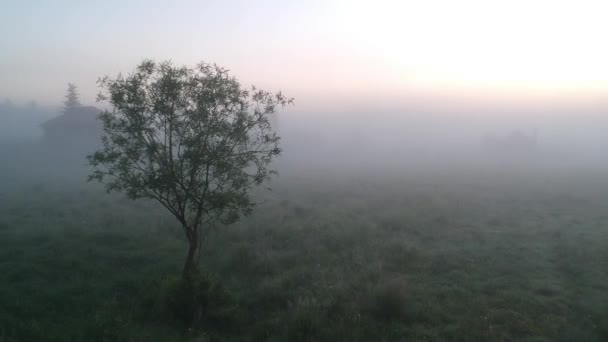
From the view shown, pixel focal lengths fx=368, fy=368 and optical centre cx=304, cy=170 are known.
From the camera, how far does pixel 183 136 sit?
9570 mm

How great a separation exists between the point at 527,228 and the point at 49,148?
76.9m

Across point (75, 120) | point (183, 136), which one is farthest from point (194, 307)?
point (75, 120)

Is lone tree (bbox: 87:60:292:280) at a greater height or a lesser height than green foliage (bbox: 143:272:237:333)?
greater

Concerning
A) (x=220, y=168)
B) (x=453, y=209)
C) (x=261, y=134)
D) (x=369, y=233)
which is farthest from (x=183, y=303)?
(x=453, y=209)

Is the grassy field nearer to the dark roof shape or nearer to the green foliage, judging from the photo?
the green foliage

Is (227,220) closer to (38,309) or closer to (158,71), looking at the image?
(158,71)

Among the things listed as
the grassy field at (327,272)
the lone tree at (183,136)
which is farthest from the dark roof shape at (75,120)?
the lone tree at (183,136)

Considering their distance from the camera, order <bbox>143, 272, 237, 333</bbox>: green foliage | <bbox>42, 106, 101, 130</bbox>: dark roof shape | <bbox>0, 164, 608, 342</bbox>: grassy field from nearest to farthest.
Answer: <bbox>0, 164, 608, 342</bbox>: grassy field, <bbox>143, 272, 237, 333</bbox>: green foliage, <bbox>42, 106, 101, 130</bbox>: dark roof shape

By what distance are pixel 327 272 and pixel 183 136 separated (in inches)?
278

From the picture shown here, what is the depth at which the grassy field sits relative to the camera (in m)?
9.07

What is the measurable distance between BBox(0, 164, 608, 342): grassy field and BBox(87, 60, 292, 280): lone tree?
10.4ft

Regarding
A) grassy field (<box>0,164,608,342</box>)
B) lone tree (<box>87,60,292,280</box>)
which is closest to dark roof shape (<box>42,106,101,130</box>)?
grassy field (<box>0,164,608,342</box>)

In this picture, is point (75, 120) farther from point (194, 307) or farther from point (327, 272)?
point (194, 307)

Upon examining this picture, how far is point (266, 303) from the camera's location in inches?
439
